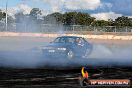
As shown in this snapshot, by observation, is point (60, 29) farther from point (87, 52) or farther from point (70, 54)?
point (70, 54)

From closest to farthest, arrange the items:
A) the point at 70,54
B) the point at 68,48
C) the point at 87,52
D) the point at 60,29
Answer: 1. the point at 68,48
2. the point at 70,54
3. the point at 87,52
4. the point at 60,29

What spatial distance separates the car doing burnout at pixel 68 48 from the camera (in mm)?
19797

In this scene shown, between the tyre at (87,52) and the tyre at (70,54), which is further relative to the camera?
the tyre at (87,52)

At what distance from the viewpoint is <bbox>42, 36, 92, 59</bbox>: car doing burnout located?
65.0 ft

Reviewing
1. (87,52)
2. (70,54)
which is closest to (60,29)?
(87,52)

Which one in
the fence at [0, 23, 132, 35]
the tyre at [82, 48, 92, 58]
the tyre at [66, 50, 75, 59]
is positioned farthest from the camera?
the fence at [0, 23, 132, 35]

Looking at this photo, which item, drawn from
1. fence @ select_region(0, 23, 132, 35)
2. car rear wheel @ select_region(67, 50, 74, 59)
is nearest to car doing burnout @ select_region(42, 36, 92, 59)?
car rear wheel @ select_region(67, 50, 74, 59)

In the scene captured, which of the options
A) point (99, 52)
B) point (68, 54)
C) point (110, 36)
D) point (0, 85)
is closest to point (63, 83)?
point (0, 85)

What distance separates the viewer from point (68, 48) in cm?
2003

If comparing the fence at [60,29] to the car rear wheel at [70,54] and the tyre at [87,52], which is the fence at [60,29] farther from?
the car rear wheel at [70,54]

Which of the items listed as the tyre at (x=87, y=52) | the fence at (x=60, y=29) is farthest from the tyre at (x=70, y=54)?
the fence at (x=60, y=29)

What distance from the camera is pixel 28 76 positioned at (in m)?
11.8

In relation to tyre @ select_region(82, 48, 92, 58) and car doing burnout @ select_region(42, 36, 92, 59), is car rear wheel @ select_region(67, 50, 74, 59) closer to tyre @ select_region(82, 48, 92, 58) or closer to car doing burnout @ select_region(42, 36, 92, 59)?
car doing burnout @ select_region(42, 36, 92, 59)

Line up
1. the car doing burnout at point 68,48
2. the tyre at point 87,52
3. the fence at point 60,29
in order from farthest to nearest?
the fence at point 60,29
the tyre at point 87,52
the car doing burnout at point 68,48
